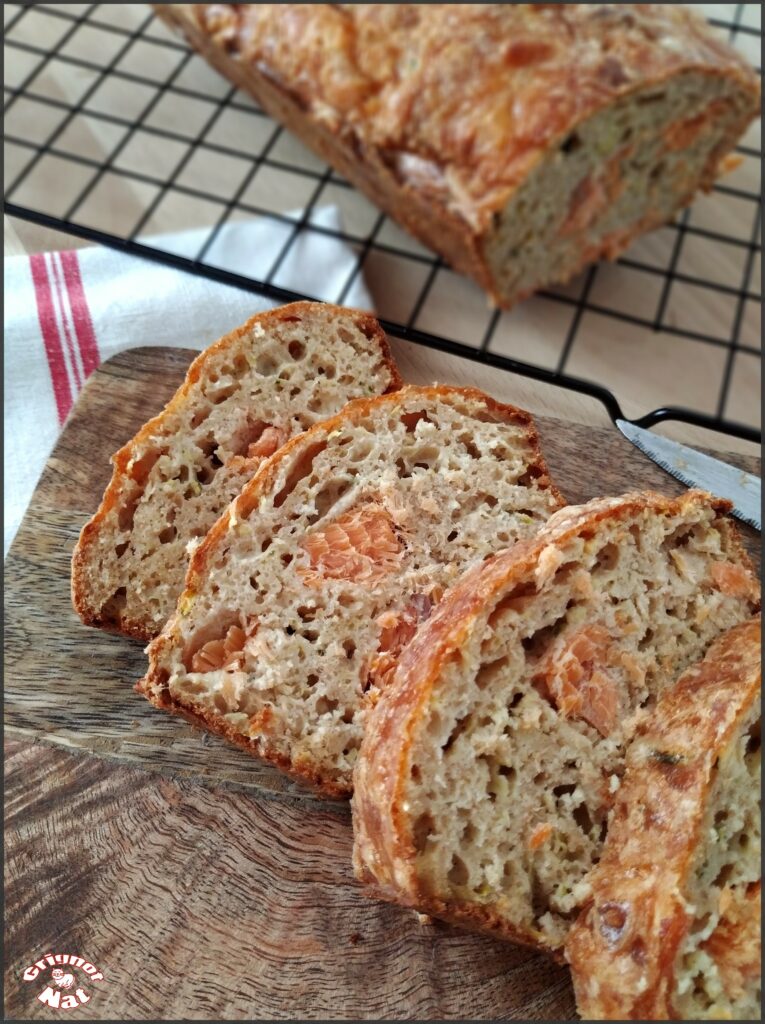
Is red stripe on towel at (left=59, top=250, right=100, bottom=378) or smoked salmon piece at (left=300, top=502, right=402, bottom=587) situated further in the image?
red stripe on towel at (left=59, top=250, right=100, bottom=378)

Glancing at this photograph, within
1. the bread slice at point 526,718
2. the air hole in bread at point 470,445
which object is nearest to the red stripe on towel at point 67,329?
the air hole in bread at point 470,445

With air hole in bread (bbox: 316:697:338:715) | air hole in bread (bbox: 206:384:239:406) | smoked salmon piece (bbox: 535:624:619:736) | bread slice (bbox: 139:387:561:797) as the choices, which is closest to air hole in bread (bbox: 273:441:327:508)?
bread slice (bbox: 139:387:561:797)

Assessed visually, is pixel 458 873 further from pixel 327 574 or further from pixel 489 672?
pixel 327 574

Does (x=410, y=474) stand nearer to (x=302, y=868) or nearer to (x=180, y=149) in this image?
(x=302, y=868)

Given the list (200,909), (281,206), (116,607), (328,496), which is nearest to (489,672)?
(328,496)

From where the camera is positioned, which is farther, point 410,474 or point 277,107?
point 277,107

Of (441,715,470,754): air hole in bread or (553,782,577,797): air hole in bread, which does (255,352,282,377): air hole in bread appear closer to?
(441,715,470,754): air hole in bread

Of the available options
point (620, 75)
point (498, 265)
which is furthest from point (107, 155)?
point (620, 75)
